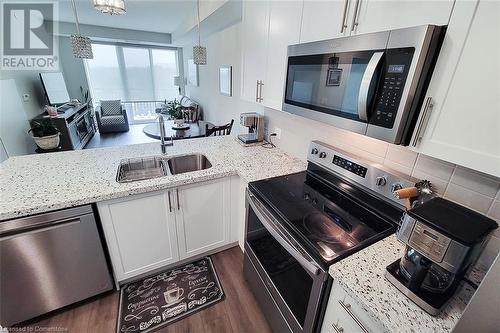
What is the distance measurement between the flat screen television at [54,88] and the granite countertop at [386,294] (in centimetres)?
600

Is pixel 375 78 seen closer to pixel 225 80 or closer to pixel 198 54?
pixel 198 54

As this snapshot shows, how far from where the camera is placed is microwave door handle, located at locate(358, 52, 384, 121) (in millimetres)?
786

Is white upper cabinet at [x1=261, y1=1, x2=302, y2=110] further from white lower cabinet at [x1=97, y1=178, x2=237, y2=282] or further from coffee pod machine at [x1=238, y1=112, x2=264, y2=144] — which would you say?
white lower cabinet at [x1=97, y1=178, x2=237, y2=282]

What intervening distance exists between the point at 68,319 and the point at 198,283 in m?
0.87

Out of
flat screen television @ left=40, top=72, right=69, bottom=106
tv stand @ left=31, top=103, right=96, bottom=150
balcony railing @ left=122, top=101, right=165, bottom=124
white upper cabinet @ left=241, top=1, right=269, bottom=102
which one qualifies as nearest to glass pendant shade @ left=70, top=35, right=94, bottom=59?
white upper cabinet @ left=241, top=1, right=269, bottom=102

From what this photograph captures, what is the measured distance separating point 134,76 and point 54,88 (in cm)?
257

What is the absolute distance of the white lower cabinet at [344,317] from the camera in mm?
748

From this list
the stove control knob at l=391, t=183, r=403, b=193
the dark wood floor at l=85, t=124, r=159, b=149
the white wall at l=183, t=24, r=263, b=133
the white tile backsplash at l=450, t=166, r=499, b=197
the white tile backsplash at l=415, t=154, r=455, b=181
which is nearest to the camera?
the white tile backsplash at l=450, t=166, r=499, b=197

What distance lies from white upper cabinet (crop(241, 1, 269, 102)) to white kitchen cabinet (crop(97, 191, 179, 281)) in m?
→ 1.09

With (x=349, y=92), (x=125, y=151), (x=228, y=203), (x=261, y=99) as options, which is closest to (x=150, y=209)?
(x=228, y=203)

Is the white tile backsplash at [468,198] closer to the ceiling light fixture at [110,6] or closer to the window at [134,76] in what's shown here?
the ceiling light fixture at [110,6]

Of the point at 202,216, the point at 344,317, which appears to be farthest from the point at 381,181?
the point at 202,216

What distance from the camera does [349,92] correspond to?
3.10 feet

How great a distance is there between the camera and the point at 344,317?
832 millimetres
